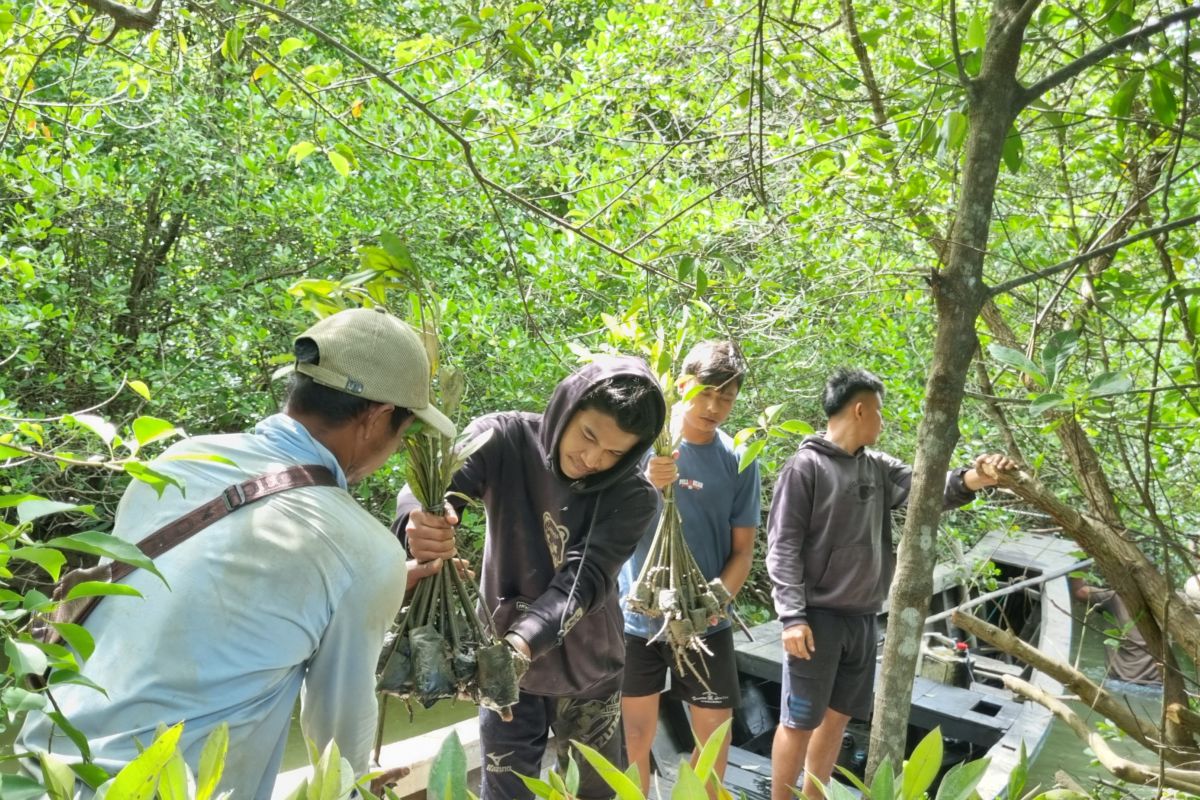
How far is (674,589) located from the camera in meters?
3.13

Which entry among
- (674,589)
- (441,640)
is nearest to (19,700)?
(441,640)

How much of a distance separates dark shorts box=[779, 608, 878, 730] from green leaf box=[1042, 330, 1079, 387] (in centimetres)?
213

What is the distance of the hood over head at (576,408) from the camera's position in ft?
8.04

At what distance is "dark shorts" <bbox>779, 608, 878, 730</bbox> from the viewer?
3529mm

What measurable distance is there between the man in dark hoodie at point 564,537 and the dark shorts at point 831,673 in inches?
41.3

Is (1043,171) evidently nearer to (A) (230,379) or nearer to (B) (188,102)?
(A) (230,379)

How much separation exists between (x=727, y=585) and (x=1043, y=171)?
2168mm

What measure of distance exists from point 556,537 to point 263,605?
112cm

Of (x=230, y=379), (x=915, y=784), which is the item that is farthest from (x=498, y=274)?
(x=915, y=784)

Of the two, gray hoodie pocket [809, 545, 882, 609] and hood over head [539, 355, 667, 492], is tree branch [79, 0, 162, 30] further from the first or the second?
gray hoodie pocket [809, 545, 882, 609]

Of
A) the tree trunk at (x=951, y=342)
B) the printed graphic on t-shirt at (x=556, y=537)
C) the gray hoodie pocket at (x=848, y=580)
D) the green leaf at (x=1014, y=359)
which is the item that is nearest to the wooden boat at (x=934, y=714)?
the gray hoodie pocket at (x=848, y=580)

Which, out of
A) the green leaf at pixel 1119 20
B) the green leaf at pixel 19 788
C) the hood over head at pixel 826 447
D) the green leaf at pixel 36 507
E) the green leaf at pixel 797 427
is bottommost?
the green leaf at pixel 19 788

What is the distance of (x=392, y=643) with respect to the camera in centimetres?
224

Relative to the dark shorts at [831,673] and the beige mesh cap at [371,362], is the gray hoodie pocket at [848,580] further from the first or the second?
the beige mesh cap at [371,362]
